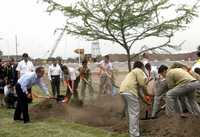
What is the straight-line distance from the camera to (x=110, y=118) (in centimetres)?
1617

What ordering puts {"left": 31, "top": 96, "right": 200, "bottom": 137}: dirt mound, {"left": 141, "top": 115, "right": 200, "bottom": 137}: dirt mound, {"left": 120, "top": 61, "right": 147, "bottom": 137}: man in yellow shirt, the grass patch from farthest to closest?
1. the grass patch
2. {"left": 120, "top": 61, "right": 147, "bottom": 137}: man in yellow shirt
3. {"left": 31, "top": 96, "right": 200, "bottom": 137}: dirt mound
4. {"left": 141, "top": 115, "right": 200, "bottom": 137}: dirt mound

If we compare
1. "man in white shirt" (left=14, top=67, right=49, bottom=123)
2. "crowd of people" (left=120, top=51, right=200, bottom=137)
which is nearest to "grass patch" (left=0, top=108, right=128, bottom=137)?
"man in white shirt" (left=14, top=67, right=49, bottom=123)

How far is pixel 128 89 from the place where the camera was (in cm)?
1217

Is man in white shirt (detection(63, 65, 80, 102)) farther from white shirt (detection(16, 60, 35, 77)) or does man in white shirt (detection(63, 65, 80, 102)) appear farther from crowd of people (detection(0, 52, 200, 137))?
white shirt (detection(16, 60, 35, 77))

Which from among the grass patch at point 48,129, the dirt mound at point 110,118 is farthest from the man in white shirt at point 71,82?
the grass patch at point 48,129

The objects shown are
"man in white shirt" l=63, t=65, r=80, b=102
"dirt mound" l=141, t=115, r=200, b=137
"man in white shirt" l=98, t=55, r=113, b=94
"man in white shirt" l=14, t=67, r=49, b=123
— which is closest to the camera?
"dirt mound" l=141, t=115, r=200, b=137

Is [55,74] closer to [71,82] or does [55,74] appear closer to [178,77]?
[71,82]

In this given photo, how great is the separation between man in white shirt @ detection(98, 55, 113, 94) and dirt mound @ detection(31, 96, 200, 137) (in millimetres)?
990

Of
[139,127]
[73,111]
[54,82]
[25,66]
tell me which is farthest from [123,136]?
[54,82]

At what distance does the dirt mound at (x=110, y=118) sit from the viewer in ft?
39.4

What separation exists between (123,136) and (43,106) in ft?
20.4

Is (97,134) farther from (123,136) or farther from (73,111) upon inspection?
(73,111)

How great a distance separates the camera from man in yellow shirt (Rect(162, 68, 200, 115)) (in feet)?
41.5

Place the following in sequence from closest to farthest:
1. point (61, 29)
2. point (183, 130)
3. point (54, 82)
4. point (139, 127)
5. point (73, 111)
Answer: point (183, 130) → point (139, 127) → point (73, 111) → point (61, 29) → point (54, 82)
